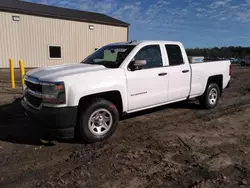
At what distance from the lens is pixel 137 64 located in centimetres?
464

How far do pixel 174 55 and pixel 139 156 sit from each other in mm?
2973

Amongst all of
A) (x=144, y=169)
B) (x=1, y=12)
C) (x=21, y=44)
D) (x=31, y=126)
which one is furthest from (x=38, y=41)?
(x=144, y=169)

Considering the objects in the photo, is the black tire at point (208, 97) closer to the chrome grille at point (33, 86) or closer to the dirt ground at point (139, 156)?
the dirt ground at point (139, 156)

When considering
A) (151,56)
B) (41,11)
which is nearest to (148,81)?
(151,56)

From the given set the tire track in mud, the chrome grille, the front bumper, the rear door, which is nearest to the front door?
the rear door

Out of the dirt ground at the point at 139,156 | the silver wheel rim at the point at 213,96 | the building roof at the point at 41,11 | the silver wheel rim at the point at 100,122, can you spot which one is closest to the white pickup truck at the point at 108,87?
the silver wheel rim at the point at 100,122

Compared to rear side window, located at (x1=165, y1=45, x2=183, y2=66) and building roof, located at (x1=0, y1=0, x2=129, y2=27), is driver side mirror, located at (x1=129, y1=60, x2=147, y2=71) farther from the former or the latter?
building roof, located at (x1=0, y1=0, x2=129, y2=27)

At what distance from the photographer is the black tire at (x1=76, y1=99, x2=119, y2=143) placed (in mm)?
4090

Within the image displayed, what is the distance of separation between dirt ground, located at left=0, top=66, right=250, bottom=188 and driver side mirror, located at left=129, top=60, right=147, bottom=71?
1367mm

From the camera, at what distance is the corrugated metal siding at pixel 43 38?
18.5m

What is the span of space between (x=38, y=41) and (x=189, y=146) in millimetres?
18957

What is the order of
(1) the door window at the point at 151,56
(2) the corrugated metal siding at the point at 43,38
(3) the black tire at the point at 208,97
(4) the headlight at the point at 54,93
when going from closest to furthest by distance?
1. (4) the headlight at the point at 54,93
2. (1) the door window at the point at 151,56
3. (3) the black tire at the point at 208,97
4. (2) the corrugated metal siding at the point at 43,38

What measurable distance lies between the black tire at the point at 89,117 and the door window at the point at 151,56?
1254 mm

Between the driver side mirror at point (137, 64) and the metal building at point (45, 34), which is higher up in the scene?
the metal building at point (45, 34)
